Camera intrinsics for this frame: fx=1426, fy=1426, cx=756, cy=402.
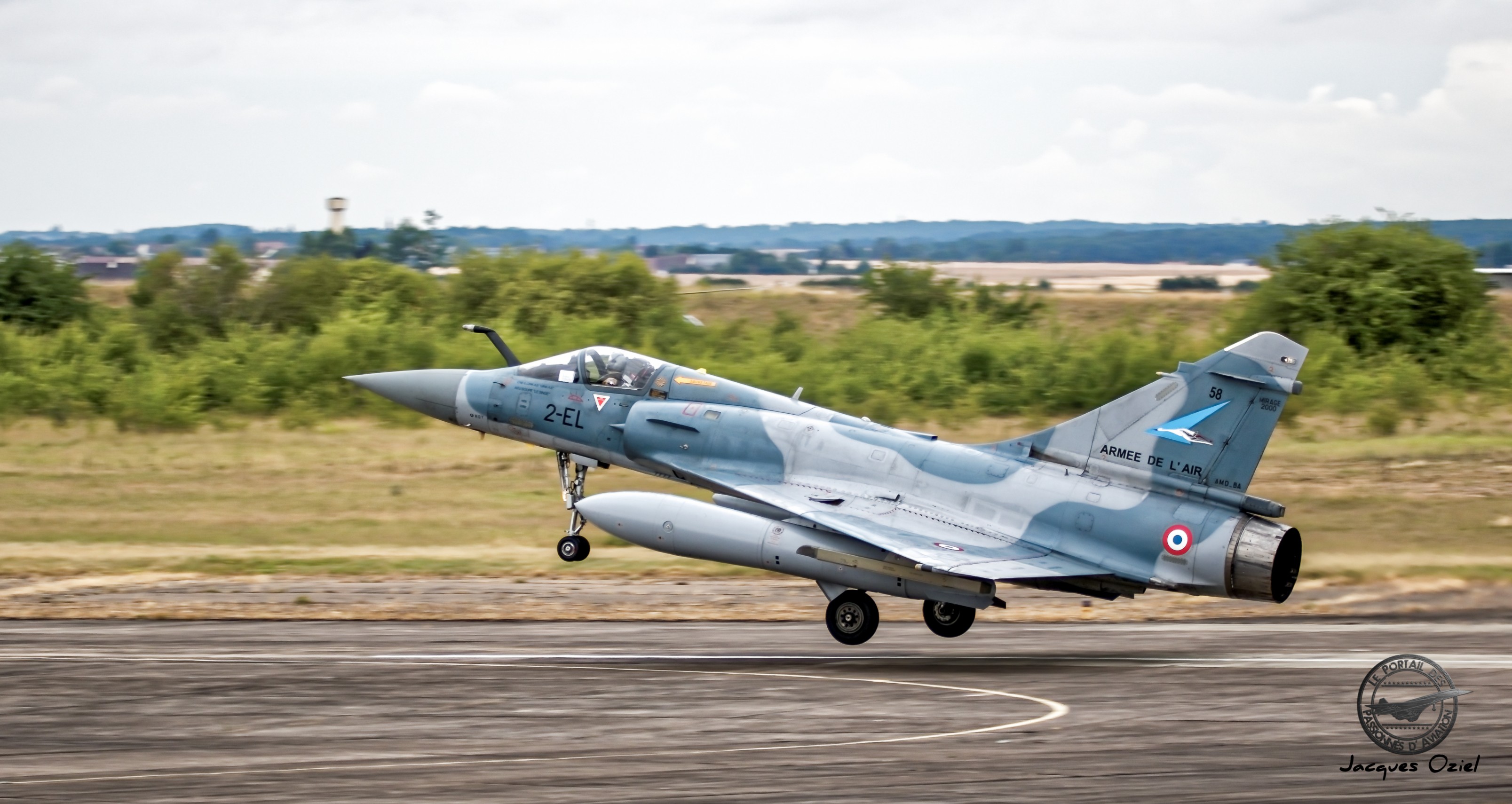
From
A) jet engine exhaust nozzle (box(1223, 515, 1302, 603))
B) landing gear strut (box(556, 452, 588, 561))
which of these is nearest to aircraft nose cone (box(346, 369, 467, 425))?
landing gear strut (box(556, 452, 588, 561))

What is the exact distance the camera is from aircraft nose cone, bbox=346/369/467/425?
19.2m

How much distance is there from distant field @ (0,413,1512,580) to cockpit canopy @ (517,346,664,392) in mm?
4688

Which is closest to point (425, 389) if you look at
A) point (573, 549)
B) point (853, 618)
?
point (573, 549)

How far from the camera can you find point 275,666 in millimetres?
15422

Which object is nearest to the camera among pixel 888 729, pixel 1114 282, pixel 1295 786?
pixel 1295 786

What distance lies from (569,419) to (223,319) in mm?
36960

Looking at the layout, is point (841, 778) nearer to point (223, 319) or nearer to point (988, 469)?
point (988, 469)

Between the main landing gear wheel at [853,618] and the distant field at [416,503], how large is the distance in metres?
6.48

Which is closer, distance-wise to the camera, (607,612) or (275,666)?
(275,666)

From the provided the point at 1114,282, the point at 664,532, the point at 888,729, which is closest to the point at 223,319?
the point at 664,532

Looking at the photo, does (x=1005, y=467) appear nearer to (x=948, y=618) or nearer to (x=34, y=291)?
(x=948, y=618)

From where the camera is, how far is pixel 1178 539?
14.7 metres

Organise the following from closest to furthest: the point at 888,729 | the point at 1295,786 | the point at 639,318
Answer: the point at 1295,786, the point at 888,729, the point at 639,318

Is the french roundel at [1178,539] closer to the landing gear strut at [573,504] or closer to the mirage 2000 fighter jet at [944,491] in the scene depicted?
the mirage 2000 fighter jet at [944,491]
